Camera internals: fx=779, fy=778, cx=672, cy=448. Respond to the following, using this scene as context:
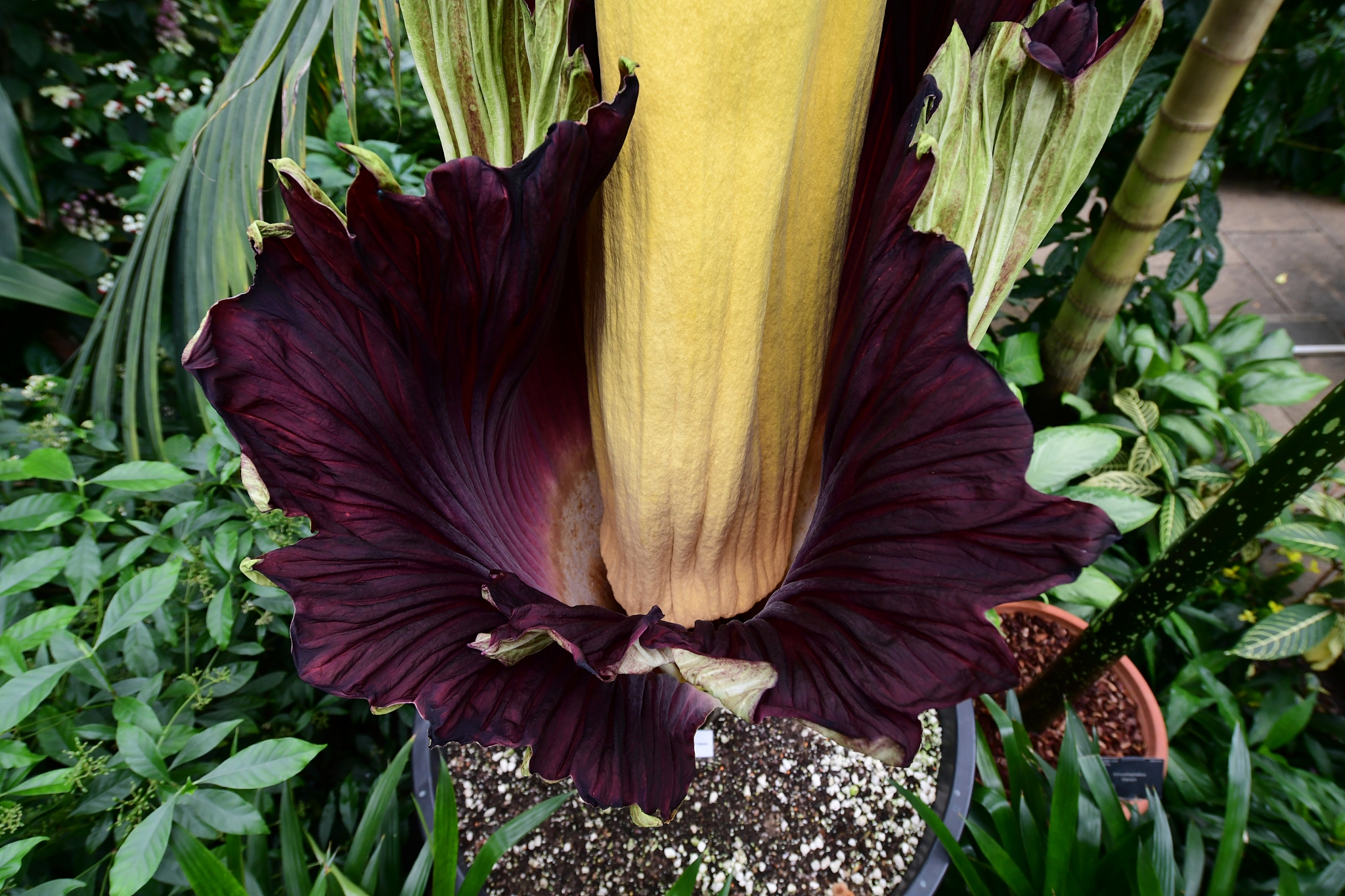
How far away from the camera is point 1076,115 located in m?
0.40

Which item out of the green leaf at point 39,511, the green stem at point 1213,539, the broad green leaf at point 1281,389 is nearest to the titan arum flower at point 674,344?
the green stem at point 1213,539

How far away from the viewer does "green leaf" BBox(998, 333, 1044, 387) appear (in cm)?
138

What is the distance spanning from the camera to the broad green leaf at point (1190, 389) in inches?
56.1

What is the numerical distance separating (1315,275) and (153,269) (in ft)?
10.3

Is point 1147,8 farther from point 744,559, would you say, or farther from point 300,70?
point 300,70

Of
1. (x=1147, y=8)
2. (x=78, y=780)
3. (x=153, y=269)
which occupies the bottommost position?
(x=78, y=780)

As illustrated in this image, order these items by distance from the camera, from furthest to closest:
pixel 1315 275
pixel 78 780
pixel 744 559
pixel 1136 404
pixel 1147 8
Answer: pixel 1315 275 → pixel 1136 404 → pixel 78 780 → pixel 744 559 → pixel 1147 8

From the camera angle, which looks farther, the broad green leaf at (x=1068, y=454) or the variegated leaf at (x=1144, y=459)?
the variegated leaf at (x=1144, y=459)

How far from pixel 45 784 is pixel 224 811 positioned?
130 millimetres

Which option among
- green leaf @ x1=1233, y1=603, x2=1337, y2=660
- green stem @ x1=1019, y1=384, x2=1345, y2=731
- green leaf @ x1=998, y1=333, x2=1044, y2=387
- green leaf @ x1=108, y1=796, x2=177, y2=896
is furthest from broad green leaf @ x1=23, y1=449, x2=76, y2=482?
green leaf @ x1=1233, y1=603, x2=1337, y2=660

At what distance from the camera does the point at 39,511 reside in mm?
802

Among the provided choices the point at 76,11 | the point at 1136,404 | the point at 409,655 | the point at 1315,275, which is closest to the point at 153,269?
the point at 409,655

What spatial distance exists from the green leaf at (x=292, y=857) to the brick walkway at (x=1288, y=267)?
231 cm

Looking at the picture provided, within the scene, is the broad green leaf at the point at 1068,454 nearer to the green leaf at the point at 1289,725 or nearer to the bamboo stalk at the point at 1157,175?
the bamboo stalk at the point at 1157,175
